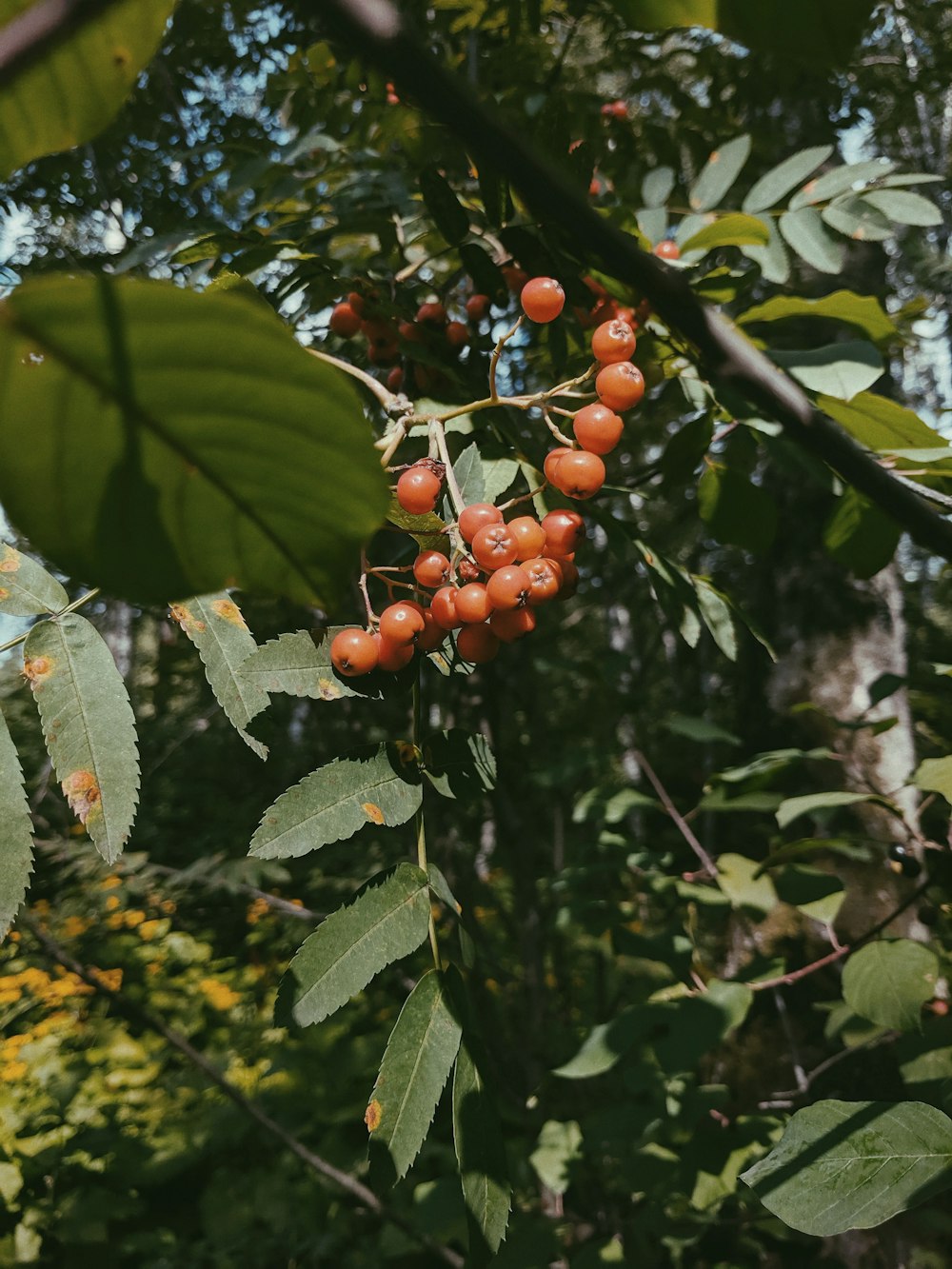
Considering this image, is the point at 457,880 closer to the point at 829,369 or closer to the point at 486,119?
the point at 829,369

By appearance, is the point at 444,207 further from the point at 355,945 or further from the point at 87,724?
the point at 355,945

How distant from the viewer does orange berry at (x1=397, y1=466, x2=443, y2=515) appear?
812 millimetres

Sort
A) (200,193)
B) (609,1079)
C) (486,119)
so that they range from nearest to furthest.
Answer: (486,119) < (609,1079) < (200,193)

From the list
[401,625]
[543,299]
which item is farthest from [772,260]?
[401,625]

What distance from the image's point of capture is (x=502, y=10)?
210 centimetres

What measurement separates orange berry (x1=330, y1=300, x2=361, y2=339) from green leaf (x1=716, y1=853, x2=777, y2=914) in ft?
4.71

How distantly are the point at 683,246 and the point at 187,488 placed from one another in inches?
43.5

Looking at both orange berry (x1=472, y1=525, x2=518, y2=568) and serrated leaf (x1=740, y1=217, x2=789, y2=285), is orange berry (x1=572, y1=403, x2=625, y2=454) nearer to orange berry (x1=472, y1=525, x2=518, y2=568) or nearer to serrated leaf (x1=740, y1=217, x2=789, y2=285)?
orange berry (x1=472, y1=525, x2=518, y2=568)

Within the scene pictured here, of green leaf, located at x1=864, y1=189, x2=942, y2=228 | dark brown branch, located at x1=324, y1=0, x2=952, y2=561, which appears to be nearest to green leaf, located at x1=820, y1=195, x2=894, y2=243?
green leaf, located at x1=864, y1=189, x2=942, y2=228

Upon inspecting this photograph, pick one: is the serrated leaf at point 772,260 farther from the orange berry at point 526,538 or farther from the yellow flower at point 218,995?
the yellow flower at point 218,995

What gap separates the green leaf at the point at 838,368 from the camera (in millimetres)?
992

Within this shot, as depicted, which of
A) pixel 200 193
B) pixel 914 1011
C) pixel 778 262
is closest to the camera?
pixel 914 1011

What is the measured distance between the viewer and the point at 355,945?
0.81 m

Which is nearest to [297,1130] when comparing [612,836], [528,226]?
[612,836]
